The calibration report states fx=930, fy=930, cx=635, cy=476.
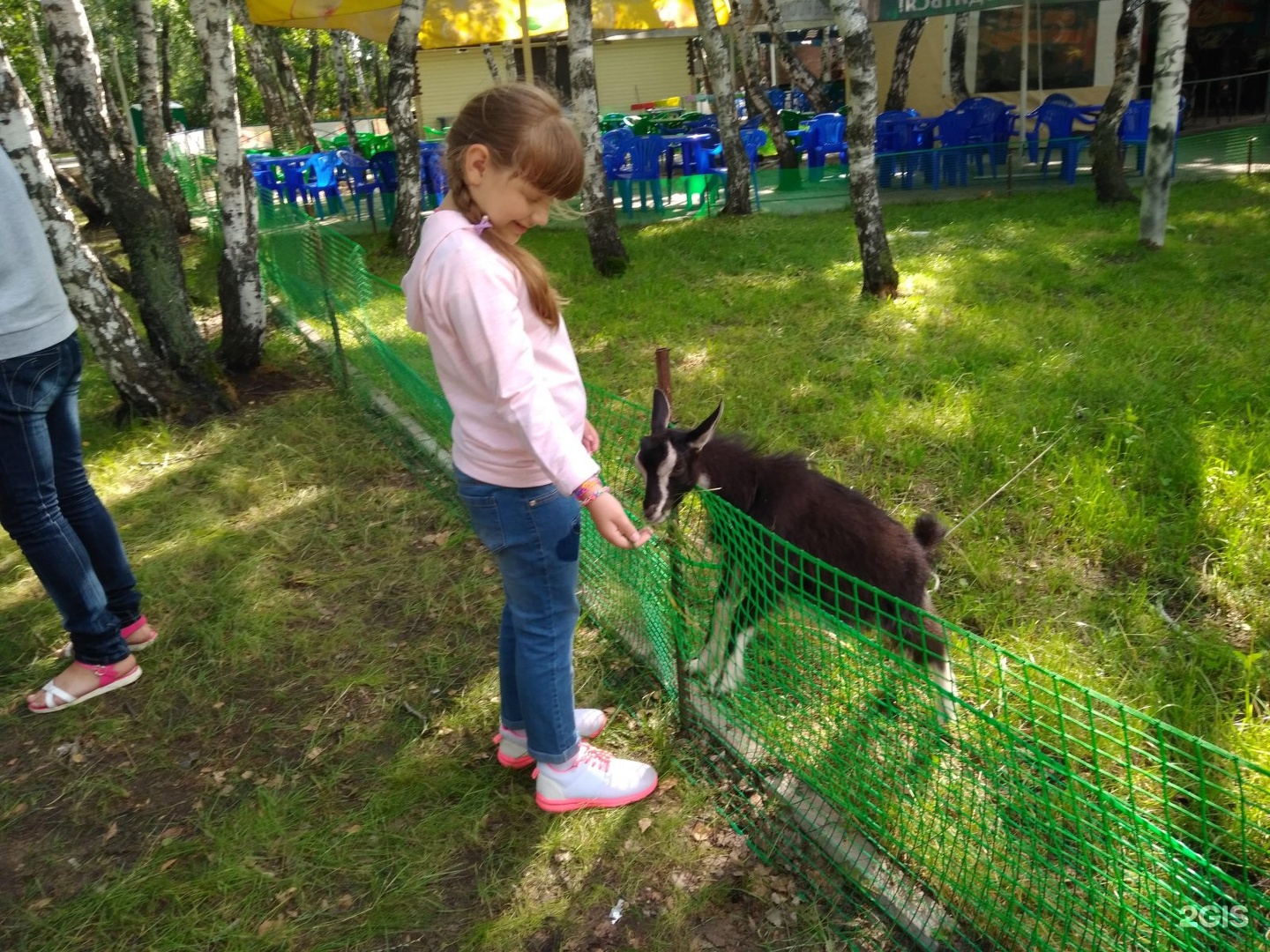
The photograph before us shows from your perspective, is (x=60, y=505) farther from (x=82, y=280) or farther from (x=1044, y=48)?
(x=1044, y=48)

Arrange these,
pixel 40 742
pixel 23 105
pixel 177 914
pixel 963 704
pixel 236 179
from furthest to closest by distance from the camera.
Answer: pixel 236 179 → pixel 23 105 → pixel 40 742 → pixel 177 914 → pixel 963 704

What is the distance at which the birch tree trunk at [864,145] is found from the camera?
269 inches

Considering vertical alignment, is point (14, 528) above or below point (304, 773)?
above

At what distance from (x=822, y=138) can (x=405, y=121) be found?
7115 mm


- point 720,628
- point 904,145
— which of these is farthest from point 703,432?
point 904,145

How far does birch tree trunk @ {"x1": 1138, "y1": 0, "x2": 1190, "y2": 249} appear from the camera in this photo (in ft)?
25.4

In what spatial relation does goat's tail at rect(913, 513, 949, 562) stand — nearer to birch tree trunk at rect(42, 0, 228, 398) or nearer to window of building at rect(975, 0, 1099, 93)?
Result: birch tree trunk at rect(42, 0, 228, 398)

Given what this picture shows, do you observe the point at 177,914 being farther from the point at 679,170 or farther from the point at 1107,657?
the point at 679,170

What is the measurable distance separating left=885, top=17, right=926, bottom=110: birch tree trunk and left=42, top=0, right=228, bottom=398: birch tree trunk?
13319mm

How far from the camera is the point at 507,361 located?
1.94m

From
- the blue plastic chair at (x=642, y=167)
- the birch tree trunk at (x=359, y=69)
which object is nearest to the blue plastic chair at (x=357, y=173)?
the blue plastic chair at (x=642, y=167)

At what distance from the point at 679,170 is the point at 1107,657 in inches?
504

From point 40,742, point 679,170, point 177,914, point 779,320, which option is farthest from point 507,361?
point 679,170

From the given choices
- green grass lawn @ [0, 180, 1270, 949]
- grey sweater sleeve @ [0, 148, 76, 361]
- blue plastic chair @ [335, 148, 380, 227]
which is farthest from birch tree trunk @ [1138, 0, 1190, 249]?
blue plastic chair @ [335, 148, 380, 227]
